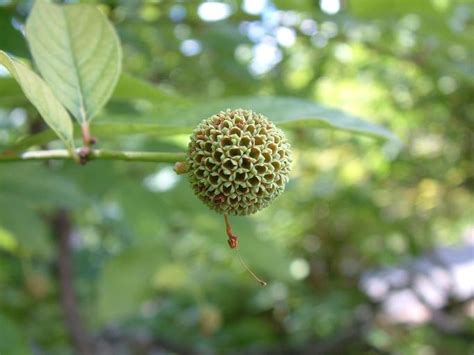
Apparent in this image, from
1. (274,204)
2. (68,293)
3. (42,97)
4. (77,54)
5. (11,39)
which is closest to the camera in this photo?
(42,97)

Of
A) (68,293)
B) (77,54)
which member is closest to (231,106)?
(77,54)

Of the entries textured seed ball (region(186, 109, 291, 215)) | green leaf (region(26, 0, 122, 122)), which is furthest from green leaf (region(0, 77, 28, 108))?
textured seed ball (region(186, 109, 291, 215))

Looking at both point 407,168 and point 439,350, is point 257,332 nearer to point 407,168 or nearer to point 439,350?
point 439,350

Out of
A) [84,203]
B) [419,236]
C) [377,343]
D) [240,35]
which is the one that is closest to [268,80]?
[240,35]

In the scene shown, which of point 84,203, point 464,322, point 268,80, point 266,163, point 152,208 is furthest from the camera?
point 464,322

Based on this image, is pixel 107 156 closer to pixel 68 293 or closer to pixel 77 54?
pixel 77 54

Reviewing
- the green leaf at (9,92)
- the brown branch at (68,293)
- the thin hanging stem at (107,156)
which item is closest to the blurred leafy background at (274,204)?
the brown branch at (68,293)
